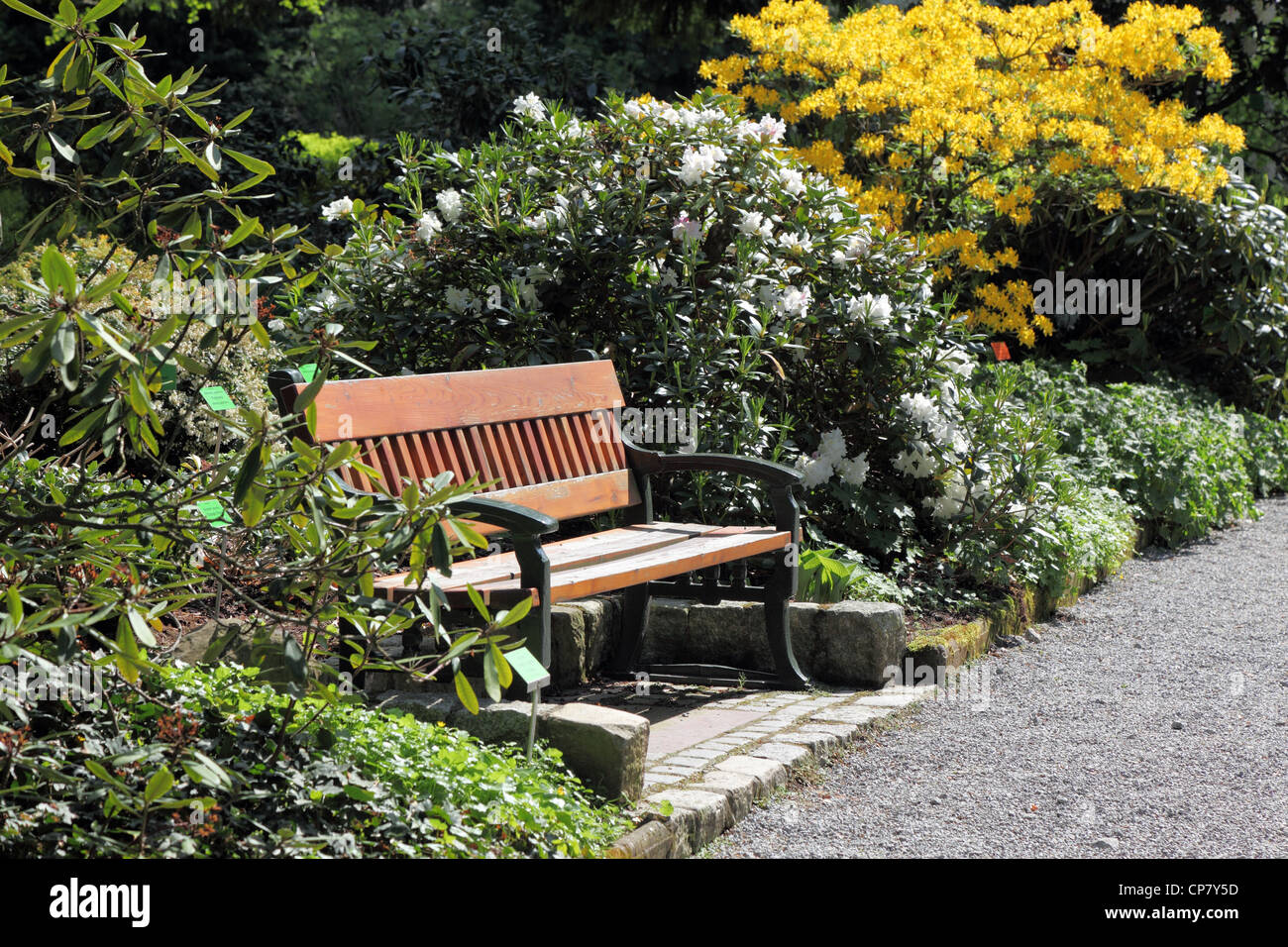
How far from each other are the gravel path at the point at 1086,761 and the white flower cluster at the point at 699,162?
97.8 inches

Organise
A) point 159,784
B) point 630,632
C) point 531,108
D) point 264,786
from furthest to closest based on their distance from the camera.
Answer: point 531,108 → point 630,632 → point 264,786 → point 159,784

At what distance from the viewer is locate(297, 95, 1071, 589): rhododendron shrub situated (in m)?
5.77

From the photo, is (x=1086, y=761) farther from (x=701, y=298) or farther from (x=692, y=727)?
(x=701, y=298)

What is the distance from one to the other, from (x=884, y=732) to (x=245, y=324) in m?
2.71

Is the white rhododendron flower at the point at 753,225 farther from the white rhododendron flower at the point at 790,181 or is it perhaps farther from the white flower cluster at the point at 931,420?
the white flower cluster at the point at 931,420

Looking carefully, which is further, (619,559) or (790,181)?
(790,181)

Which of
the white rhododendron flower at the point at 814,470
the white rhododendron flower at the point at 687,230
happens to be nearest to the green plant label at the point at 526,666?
the white rhododendron flower at the point at 814,470

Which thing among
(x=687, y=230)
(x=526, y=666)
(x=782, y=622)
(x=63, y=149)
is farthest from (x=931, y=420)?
(x=63, y=149)

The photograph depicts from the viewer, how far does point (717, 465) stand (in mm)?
4988

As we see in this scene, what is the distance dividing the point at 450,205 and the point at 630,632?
7.31 ft

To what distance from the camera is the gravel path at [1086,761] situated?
11.5 feet
